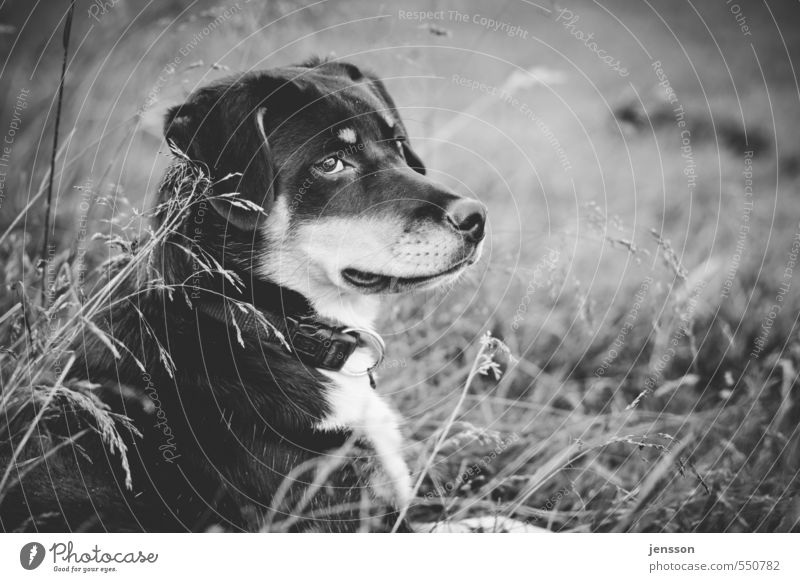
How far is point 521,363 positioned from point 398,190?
4.82ft

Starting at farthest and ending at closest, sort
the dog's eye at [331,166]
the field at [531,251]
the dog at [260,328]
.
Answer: the field at [531,251]
the dog's eye at [331,166]
the dog at [260,328]

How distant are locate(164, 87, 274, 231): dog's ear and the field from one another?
0.29m

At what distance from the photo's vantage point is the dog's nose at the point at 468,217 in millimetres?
2152

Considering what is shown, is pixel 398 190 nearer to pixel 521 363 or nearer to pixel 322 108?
pixel 322 108

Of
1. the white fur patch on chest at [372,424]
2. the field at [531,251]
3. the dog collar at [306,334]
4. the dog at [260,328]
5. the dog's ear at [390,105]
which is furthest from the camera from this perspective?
the dog's ear at [390,105]

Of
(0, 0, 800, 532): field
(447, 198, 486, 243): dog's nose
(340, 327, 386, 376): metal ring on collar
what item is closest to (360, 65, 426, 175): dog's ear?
(0, 0, 800, 532): field

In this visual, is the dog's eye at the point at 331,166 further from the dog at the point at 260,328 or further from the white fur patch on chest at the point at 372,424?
the white fur patch on chest at the point at 372,424

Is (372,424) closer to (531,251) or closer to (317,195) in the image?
(317,195)

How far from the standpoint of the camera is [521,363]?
10.9 ft

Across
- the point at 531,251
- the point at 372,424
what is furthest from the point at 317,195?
the point at 531,251

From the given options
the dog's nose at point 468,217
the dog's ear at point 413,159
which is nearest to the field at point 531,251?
the dog's nose at point 468,217

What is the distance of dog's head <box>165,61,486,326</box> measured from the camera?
2.12m

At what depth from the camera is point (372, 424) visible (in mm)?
2309

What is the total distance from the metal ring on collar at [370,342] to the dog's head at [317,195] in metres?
0.13
